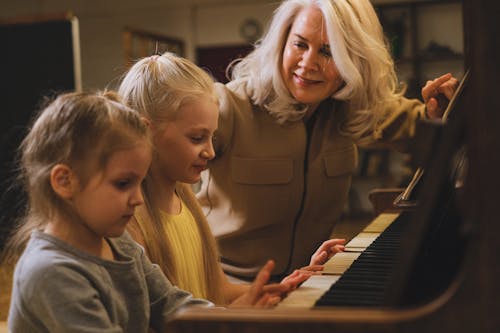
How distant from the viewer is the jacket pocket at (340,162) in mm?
2881

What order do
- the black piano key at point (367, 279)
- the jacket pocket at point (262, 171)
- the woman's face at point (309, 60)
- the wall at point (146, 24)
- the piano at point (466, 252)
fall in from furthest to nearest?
the wall at point (146, 24) → the jacket pocket at point (262, 171) → the woman's face at point (309, 60) → the black piano key at point (367, 279) → the piano at point (466, 252)

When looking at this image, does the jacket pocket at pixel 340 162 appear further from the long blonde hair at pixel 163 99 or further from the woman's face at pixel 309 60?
the long blonde hair at pixel 163 99

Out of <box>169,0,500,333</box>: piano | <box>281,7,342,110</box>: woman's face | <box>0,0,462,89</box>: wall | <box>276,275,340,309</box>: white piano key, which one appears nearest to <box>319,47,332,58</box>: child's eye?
<box>281,7,342,110</box>: woman's face

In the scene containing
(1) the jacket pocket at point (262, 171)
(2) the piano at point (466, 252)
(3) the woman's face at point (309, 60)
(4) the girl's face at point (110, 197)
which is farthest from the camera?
(1) the jacket pocket at point (262, 171)

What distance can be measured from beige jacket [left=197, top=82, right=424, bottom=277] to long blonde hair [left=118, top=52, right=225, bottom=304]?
0.72m

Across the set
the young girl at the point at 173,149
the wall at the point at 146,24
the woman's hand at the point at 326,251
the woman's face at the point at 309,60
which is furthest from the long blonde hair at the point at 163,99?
the wall at the point at 146,24

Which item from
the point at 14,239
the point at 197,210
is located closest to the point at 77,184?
the point at 14,239

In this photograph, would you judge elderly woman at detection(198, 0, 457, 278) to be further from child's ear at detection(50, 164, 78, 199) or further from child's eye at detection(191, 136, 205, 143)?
child's ear at detection(50, 164, 78, 199)

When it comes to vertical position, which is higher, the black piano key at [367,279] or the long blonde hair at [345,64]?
the long blonde hair at [345,64]

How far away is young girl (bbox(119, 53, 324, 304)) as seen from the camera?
6.24 ft

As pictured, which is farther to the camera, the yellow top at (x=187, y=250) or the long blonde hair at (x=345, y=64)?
the long blonde hair at (x=345, y=64)

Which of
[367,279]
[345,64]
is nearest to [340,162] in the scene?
[345,64]

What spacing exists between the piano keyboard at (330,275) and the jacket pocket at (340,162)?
1.46 feet

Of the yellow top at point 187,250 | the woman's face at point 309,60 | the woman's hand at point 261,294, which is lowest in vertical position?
the yellow top at point 187,250
